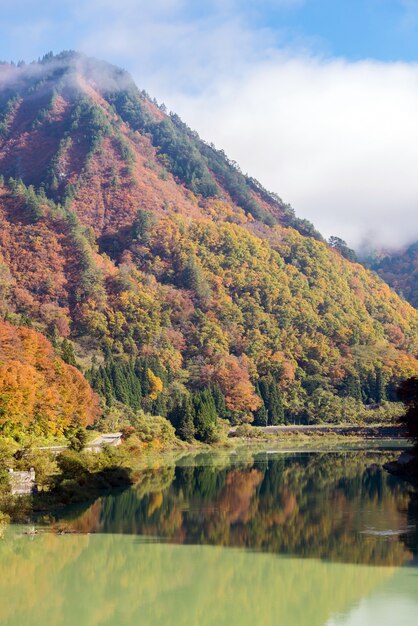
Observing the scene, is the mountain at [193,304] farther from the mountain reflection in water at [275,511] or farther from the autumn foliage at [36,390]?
the mountain reflection in water at [275,511]

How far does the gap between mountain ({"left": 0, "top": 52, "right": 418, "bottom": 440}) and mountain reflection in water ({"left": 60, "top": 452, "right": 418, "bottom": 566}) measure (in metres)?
31.3

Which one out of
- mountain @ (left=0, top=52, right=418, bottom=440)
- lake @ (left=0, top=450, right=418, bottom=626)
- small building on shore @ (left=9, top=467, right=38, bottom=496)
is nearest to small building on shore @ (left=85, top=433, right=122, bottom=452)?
lake @ (left=0, top=450, right=418, bottom=626)

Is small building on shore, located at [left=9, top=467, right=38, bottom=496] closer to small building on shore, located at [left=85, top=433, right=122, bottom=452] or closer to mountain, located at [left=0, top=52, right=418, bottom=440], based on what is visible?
small building on shore, located at [left=85, top=433, right=122, bottom=452]

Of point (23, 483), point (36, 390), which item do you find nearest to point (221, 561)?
point (23, 483)

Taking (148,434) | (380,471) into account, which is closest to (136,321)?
(148,434)

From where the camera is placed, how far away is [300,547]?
33094 millimetres

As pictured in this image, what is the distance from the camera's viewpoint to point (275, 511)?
43062 mm

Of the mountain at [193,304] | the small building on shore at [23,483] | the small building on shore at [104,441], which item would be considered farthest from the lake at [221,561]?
the mountain at [193,304]

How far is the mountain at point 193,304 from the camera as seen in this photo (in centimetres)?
11138

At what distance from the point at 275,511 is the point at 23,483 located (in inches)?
523

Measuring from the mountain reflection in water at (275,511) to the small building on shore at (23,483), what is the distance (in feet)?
10.6

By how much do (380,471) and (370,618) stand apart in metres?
36.7

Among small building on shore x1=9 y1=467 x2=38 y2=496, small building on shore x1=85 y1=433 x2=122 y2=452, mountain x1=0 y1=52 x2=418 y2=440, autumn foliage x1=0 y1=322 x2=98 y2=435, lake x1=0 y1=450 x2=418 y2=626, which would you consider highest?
mountain x1=0 y1=52 x2=418 y2=440

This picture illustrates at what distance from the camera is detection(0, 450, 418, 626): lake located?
24.7m
